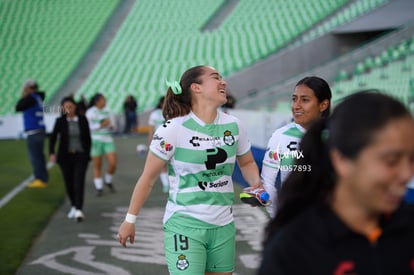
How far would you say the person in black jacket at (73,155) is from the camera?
1072 centimetres

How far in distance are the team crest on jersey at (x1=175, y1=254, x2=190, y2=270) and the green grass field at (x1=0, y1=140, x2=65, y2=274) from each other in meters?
3.50

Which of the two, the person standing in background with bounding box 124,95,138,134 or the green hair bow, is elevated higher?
the green hair bow

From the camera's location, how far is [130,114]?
105ft

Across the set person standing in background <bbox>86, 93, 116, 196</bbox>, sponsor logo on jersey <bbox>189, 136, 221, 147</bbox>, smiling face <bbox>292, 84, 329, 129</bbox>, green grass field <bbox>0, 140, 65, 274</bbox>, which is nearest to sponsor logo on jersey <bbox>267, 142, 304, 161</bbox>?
smiling face <bbox>292, 84, 329, 129</bbox>

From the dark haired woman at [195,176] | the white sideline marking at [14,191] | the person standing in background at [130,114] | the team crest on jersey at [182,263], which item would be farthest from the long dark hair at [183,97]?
the person standing in background at [130,114]

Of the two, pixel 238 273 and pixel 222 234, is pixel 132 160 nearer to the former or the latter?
pixel 238 273

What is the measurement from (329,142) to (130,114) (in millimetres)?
30106

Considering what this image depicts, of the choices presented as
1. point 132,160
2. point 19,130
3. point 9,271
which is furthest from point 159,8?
point 9,271

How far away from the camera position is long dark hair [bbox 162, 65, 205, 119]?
15.3 ft

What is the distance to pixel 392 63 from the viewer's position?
62.4ft

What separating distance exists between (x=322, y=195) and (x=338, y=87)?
681 inches

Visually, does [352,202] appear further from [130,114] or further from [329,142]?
[130,114]

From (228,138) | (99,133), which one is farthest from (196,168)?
(99,133)

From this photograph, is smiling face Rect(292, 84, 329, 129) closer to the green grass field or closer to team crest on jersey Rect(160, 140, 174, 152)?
team crest on jersey Rect(160, 140, 174, 152)
